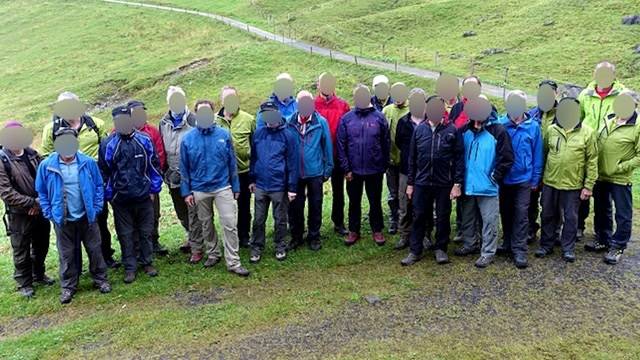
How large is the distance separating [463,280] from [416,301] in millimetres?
1032

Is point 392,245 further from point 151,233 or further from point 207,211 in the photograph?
point 151,233

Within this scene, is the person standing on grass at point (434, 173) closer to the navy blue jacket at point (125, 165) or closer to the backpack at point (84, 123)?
the navy blue jacket at point (125, 165)

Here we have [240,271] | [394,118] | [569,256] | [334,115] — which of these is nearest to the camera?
[569,256]

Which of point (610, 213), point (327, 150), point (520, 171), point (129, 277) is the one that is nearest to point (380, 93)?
point (327, 150)

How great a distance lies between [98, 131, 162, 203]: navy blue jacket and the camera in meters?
8.85

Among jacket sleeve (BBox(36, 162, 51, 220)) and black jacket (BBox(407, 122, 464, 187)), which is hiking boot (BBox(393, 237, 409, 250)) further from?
jacket sleeve (BBox(36, 162, 51, 220))

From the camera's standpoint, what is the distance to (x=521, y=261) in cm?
902

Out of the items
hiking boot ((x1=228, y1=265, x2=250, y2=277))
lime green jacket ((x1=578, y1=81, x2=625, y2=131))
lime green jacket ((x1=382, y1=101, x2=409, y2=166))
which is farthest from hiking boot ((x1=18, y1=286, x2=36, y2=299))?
lime green jacket ((x1=578, y1=81, x2=625, y2=131))

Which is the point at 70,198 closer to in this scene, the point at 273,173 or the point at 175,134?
the point at 175,134

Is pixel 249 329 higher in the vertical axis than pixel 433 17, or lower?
lower

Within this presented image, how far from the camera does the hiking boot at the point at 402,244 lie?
10.1 metres

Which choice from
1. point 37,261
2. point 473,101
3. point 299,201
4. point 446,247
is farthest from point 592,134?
point 37,261

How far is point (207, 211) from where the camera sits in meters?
9.46

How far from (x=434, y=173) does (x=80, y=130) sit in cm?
603
